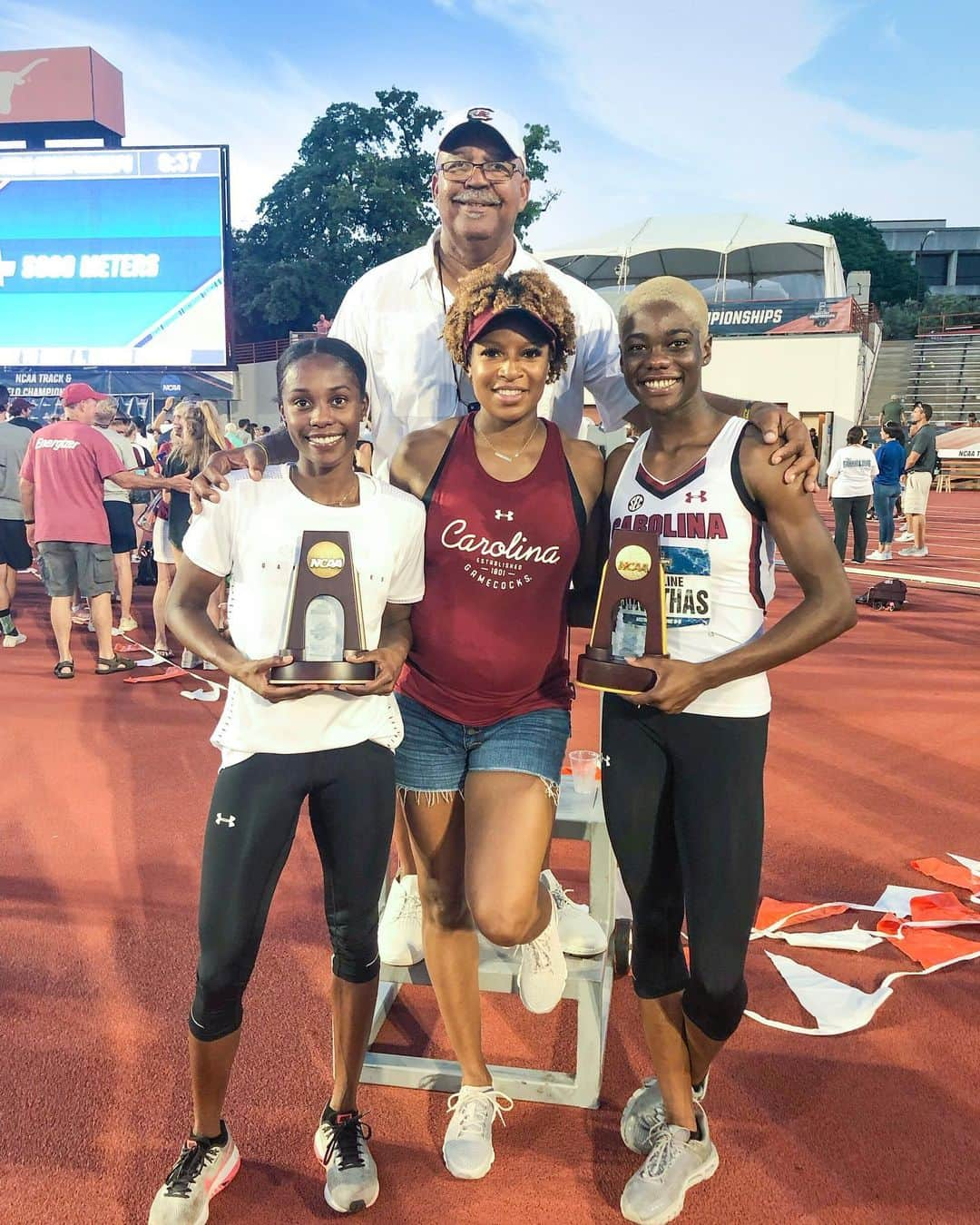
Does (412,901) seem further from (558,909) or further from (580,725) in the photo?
(580,725)

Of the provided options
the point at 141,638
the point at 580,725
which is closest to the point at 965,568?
the point at 580,725

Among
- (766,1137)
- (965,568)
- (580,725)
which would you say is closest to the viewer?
(766,1137)

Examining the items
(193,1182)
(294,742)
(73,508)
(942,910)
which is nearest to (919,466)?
(942,910)

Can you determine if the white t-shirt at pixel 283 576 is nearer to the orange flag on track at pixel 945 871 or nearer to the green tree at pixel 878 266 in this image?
the orange flag on track at pixel 945 871

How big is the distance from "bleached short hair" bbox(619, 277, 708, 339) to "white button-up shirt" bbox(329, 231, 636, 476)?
715 millimetres

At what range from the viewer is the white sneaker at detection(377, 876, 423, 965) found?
2.98 m

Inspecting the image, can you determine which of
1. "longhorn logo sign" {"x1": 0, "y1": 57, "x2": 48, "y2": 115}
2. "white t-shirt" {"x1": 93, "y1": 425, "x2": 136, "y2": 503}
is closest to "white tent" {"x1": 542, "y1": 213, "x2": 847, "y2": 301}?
"longhorn logo sign" {"x1": 0, "y1": 57, "x2": 48, "y2": 115}

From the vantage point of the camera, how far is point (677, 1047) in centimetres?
238

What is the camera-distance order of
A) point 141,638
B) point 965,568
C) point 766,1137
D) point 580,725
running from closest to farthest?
point 766,1137 < point 580,725 < point 141,638 < point 965,568

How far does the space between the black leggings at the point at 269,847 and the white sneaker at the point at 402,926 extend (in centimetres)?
73

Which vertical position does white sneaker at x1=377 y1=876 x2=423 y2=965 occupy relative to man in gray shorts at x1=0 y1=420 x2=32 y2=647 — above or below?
below

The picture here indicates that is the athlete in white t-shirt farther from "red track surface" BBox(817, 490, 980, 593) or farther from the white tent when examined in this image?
the white tent

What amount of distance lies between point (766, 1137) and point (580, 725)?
389 cm

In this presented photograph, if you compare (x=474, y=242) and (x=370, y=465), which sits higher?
(x=474, y=242)
